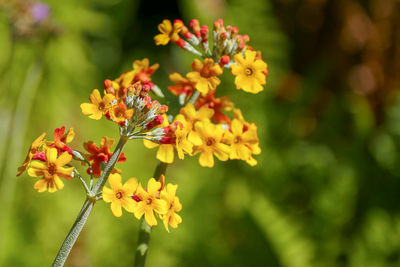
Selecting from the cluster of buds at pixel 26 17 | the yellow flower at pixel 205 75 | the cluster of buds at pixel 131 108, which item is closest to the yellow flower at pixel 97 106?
the cluster of buds at pixel 131 108

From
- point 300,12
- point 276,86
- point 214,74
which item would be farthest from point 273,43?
point 214,74

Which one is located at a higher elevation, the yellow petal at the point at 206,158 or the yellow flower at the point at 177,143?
the yellow flower at the point at 177,143

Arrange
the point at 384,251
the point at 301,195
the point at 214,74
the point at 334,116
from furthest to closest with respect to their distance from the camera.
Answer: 1. the point at 334,116
2. the point at 301,195
3. the point at 384,251
4. the point at 214,74

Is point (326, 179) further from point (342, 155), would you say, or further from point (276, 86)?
point (276, 86)

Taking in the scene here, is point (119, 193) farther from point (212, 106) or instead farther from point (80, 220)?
point (212, 106)

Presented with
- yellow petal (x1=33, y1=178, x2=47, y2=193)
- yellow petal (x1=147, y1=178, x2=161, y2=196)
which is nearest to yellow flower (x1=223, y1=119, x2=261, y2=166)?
yellow petal (x1=147, y1=178, x2=161, y2=196)

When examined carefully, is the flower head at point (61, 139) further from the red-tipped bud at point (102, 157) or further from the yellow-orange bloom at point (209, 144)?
the yellow-orange bloom at point (209, 144)
